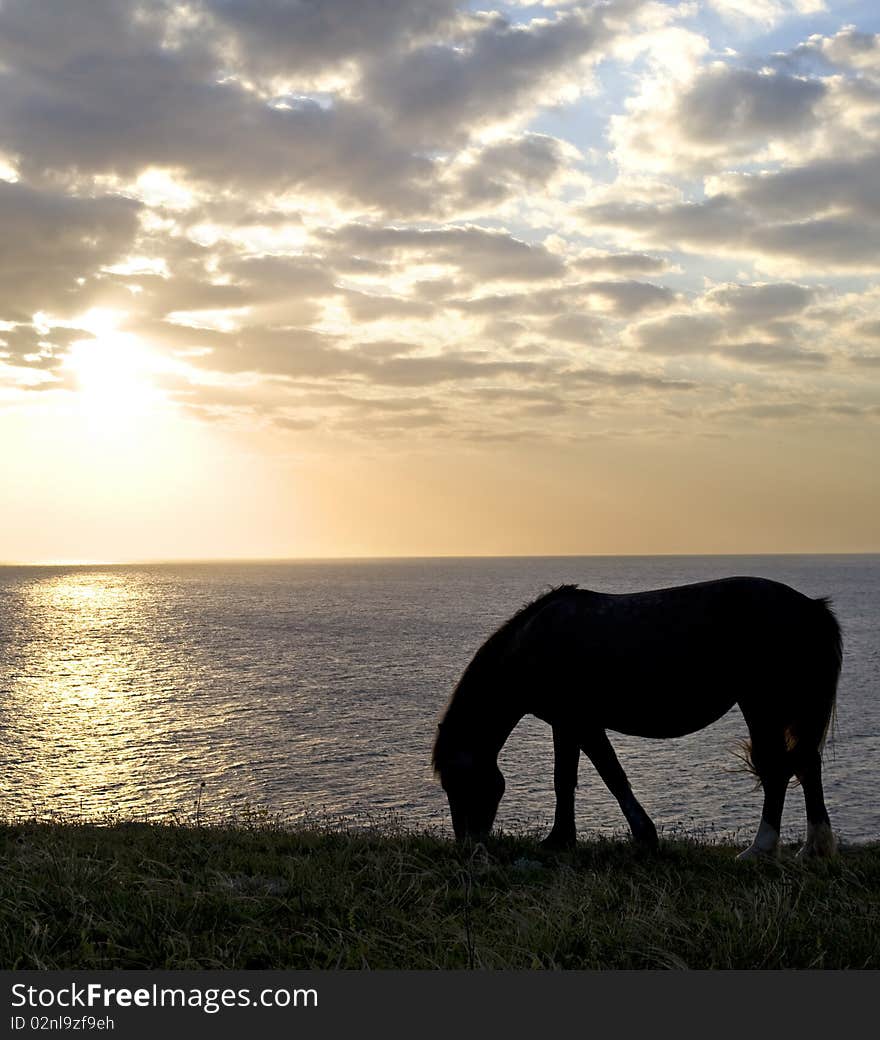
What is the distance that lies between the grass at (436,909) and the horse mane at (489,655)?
3.66ft

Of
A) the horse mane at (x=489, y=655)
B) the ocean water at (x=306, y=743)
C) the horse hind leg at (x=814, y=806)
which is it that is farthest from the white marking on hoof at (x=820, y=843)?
the ocean water at (x=306, y=743)

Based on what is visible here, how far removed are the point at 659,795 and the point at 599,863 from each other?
18.2 meters

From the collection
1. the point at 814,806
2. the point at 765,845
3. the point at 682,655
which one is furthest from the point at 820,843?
the point at 682,655

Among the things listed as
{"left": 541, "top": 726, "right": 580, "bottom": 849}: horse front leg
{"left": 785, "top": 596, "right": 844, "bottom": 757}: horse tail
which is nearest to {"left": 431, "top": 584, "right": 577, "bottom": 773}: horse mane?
{"left": 541, "top": 726, "right": 580, "bottom": 849}: horse front leg

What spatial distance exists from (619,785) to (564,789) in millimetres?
694

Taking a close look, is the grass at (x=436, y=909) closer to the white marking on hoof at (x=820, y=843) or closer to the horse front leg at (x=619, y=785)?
the horse front leg at (x=619, y=785)

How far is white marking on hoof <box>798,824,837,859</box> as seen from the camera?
864 cm

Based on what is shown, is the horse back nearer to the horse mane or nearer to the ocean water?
the horse mane

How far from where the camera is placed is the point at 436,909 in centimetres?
642

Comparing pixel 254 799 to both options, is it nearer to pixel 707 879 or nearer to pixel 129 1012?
pixel 707 879

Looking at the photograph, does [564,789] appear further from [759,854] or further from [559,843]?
[759,854]

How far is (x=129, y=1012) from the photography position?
181 inches

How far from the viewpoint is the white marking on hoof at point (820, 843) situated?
864 cm

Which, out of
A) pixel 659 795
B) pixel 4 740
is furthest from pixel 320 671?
pixel 659 795
